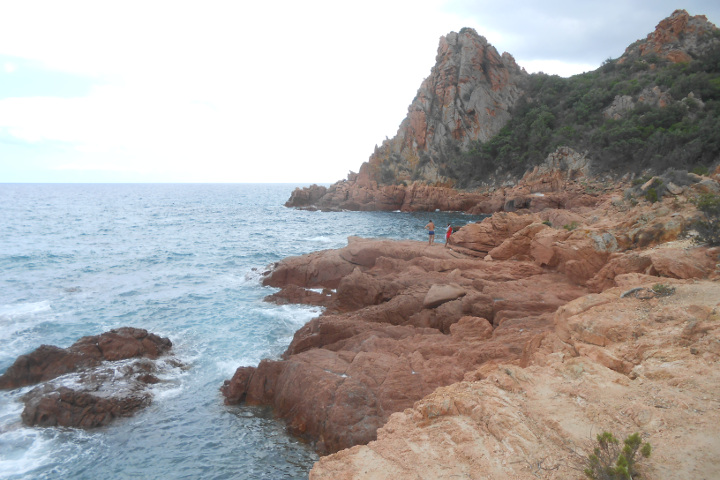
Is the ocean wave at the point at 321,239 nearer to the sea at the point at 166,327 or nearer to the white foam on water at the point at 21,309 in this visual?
the sea at the point at 166,327

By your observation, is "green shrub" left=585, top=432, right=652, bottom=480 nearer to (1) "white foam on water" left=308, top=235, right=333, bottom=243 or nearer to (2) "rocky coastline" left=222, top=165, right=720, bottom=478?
(2) "rocky coastline" left=222, top=165, right=720, bottom=478

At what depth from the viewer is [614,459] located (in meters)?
4.13

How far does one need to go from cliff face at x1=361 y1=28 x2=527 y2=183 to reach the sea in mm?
30658

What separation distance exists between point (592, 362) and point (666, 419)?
1.54m

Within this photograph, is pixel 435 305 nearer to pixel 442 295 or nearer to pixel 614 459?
pixel 442 295

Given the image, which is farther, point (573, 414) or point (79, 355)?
point (79, 355)

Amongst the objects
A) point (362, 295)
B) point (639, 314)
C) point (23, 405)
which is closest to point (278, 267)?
point (362, 295)

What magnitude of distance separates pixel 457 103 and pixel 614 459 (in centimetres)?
6809

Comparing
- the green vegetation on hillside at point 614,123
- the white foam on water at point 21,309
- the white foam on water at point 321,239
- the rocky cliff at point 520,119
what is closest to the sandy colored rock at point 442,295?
the white foam on water at point 21,309

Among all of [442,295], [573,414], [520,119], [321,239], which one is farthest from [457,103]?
[573,414]

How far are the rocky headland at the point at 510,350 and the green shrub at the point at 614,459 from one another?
0.22 m

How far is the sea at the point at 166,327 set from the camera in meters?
9.15

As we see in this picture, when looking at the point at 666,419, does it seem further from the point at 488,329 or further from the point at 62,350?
the point at 62,350

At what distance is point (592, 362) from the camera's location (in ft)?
20.5
